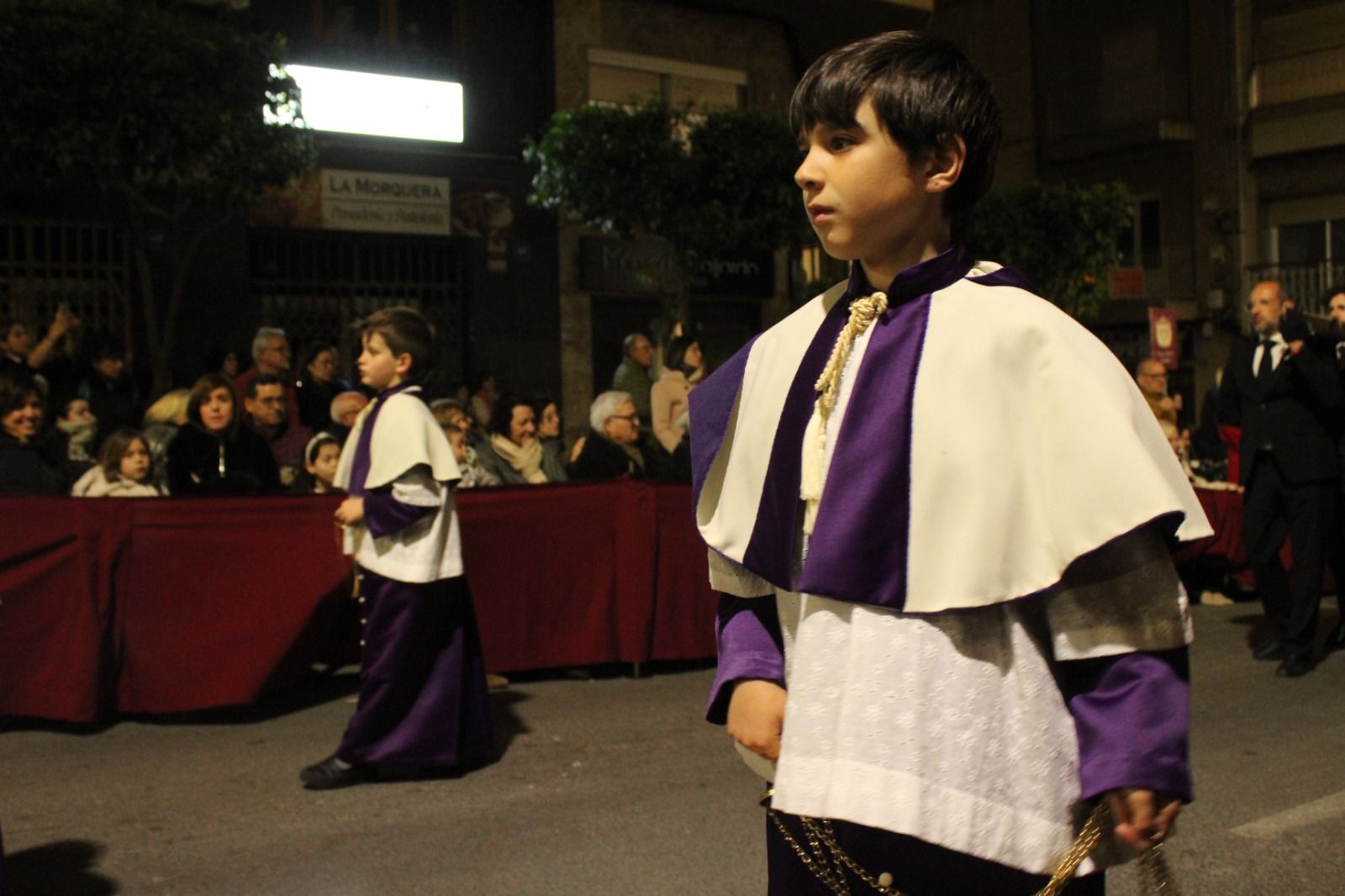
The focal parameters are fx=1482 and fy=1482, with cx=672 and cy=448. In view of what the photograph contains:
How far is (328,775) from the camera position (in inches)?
229

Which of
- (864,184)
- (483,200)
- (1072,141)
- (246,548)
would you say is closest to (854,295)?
(864,184)

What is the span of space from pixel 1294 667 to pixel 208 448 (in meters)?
5.94

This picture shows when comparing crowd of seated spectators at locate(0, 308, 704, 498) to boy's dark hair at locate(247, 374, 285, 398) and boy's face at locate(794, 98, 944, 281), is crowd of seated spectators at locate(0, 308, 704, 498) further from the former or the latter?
boy's face at locate(794, 98, 944, 281)

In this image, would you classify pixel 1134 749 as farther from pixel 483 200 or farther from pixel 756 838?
pixel 483 200

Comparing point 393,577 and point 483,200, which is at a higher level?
point 483,200

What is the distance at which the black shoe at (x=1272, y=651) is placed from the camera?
27.5 ft

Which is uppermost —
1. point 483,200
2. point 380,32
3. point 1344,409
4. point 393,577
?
point 380,32

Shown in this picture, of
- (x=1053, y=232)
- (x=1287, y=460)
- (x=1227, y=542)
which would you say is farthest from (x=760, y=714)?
(x=1053, y=232)

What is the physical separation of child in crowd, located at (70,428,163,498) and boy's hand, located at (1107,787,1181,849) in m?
6.55

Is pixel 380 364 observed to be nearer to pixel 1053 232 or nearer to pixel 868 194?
pixel 868 194

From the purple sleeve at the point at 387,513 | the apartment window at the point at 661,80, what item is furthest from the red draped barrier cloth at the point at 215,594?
the apartment window at the point at 661,80

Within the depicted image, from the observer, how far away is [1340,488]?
8133 mm

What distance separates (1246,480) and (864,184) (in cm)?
685

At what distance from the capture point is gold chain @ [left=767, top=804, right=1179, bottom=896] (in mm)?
1893
